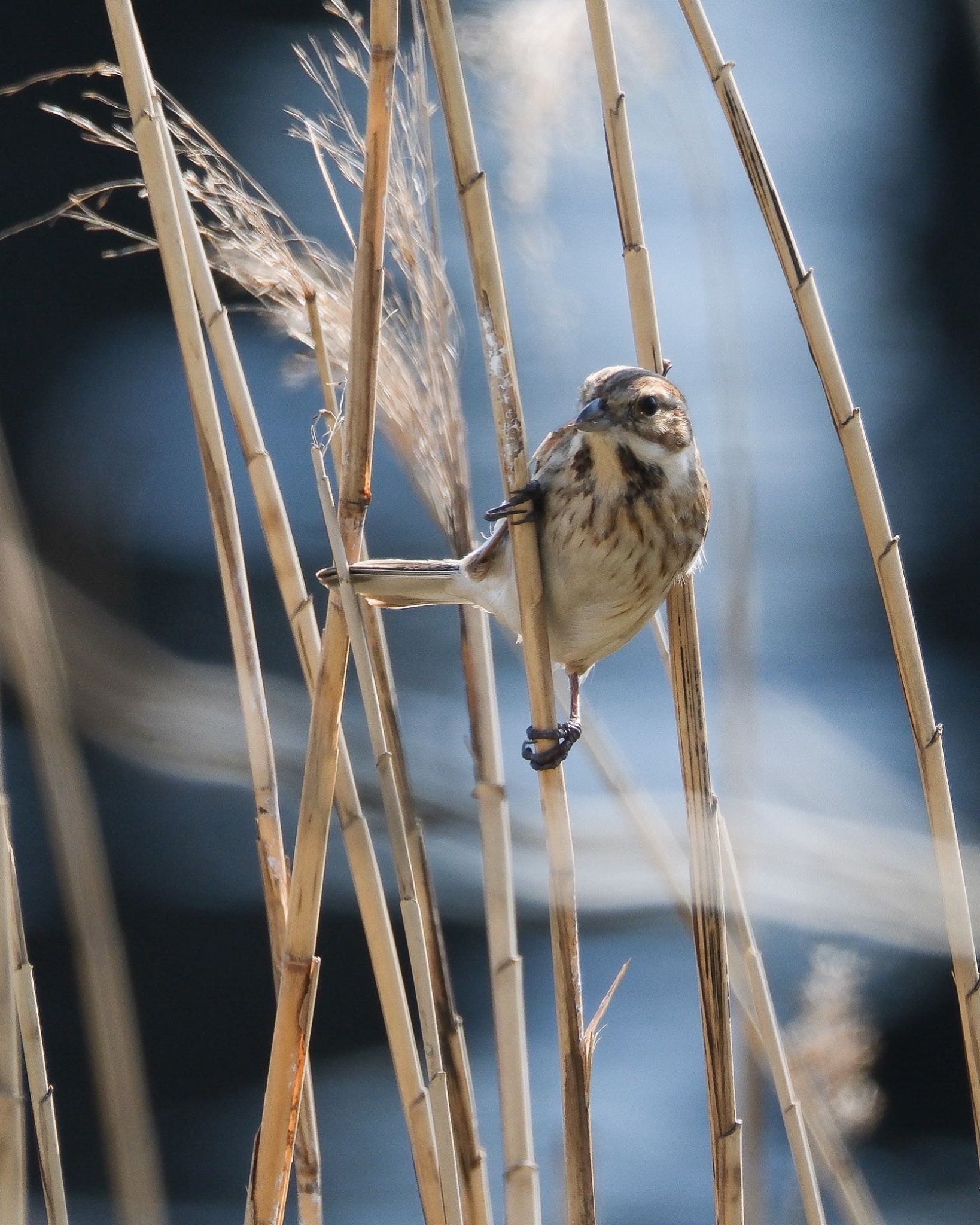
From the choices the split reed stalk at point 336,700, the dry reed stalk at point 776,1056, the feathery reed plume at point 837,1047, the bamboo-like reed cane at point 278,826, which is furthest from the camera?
the feathery reed plume at point 837,1047

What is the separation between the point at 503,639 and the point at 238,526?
1.70 m

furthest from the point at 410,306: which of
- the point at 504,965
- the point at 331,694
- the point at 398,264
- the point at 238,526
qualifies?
the point at 504,965

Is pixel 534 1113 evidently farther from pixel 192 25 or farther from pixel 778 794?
pixel 192 25

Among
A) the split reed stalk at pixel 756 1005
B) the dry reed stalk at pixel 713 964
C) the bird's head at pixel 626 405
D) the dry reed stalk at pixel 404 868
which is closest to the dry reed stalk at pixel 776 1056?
the split reed stalk at pixel 756 1005

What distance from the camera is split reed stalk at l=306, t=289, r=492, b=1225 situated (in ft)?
3.40

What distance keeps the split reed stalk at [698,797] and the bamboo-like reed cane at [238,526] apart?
39cm

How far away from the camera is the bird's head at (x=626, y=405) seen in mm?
1260

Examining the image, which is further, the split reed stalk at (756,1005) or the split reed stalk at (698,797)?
the split reed stalk at (756,1005)

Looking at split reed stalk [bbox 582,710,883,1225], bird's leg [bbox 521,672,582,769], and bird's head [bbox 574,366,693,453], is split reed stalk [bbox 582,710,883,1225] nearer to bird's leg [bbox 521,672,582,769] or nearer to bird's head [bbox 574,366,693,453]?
bird's leg [bbox 521,672,582,769]

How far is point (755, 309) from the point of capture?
3248 mm

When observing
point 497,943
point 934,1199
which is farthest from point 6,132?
point 934,1199

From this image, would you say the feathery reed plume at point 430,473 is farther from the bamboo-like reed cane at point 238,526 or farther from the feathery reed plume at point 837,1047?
the feathery reed plume at point 837,1047

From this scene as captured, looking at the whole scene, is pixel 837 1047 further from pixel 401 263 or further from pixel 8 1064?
pixel 401 263

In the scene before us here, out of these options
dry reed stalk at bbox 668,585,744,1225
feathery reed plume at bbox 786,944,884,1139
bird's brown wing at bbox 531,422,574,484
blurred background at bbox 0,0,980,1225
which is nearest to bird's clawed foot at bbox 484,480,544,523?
bird's brown wing at bbox 531,422,574,484
